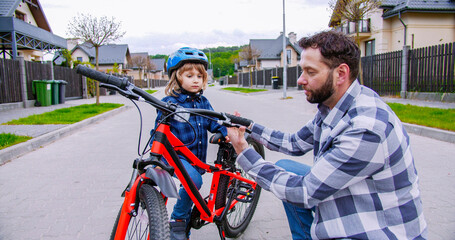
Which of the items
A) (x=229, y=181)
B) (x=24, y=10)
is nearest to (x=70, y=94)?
(x=24, y=10)

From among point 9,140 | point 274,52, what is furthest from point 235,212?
point 274,52

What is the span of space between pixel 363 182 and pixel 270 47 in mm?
65425

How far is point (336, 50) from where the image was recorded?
1687 millimetres

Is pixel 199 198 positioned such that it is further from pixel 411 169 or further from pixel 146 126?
pixel 146 126

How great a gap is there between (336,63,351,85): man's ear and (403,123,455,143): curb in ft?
18.7

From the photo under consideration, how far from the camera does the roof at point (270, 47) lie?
61.7m

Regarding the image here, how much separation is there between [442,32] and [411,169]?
101 feet

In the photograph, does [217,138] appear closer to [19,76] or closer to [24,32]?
[19,76]

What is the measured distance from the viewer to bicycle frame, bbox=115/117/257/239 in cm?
169

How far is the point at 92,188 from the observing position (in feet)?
13.7

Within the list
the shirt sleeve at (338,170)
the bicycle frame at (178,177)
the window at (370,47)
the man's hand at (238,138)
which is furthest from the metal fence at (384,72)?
the shirt sleeve at (338,170)

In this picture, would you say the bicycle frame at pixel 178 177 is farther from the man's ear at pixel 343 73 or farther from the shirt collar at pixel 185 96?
the man's ear at pixel 343 73

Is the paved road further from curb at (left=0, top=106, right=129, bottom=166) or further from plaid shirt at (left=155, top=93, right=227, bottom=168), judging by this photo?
plaid shirt at (left=155, top=93, right=227, bottom=168)

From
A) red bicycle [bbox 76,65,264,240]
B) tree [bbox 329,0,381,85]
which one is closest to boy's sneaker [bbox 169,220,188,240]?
red bicycle [bbox 76,65,264,240]
